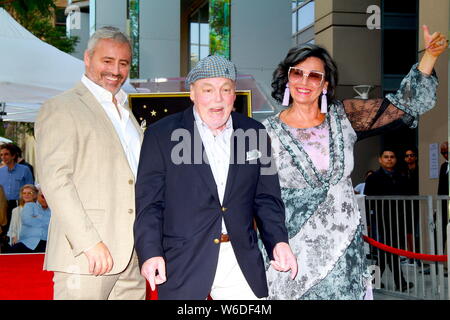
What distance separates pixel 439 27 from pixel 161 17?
36.2ft

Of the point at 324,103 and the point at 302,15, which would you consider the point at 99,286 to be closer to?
the point at 324,103

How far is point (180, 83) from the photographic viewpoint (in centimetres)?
732

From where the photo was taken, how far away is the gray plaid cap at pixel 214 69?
275cm

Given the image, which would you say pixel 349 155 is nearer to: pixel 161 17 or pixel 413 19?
pixel 413 19

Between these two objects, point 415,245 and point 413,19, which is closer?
point 415,245

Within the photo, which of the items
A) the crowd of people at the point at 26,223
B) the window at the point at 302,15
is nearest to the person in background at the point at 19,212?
the crowd of people at the point at 26,223

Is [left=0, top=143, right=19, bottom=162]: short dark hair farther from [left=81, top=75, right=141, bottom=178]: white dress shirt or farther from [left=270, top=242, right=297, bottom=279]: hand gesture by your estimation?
[left=270, top=242, right=297, bottom=279]: hand gesture

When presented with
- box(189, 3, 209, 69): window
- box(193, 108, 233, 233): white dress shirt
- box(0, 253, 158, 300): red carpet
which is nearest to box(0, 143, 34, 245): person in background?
box(0, 253, 158, 300): red carpet

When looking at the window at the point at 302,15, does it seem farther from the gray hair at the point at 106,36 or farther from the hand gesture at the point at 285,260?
the hand gesture at the point at 285,260

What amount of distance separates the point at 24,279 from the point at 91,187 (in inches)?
168

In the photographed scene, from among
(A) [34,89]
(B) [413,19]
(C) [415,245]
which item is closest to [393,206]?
(C) [415,245]

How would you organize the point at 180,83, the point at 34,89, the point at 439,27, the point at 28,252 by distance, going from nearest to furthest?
the point at 180,83 → the point at 34,89 → the point at 28,252 → the point at 439,27

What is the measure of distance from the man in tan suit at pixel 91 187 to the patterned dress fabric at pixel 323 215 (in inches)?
28.9
